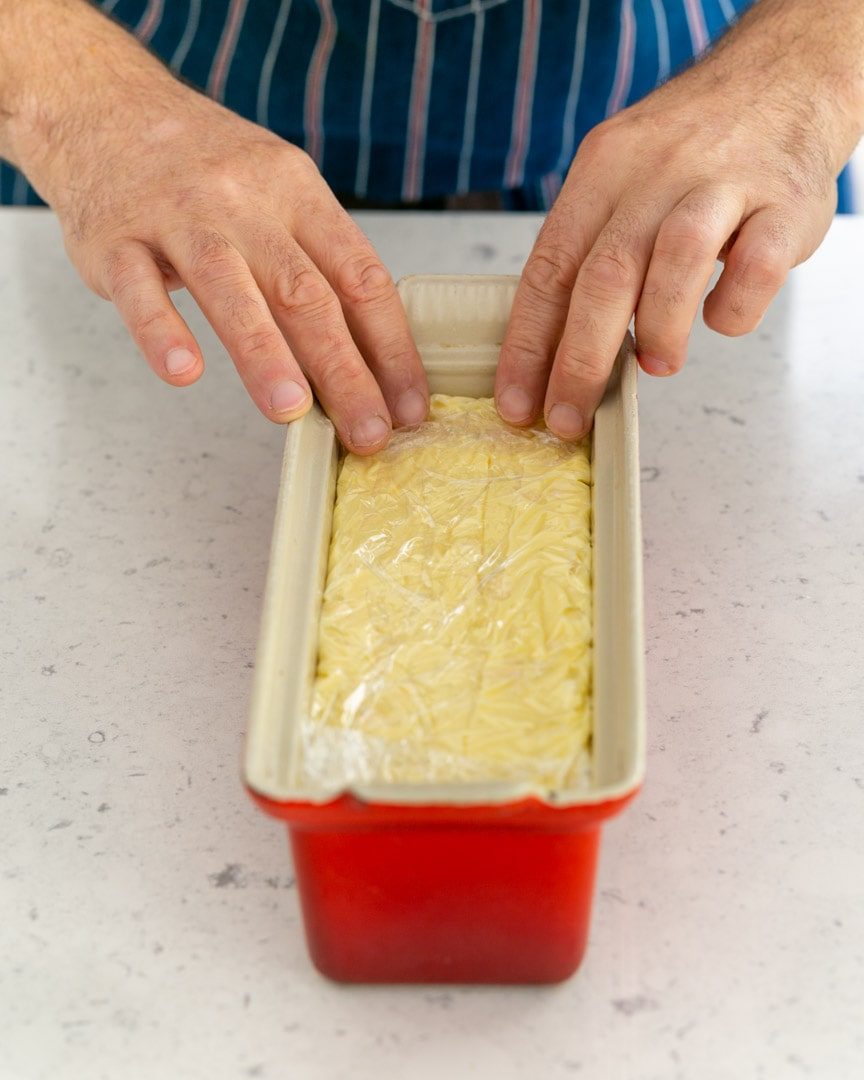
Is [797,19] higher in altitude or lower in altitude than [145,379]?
higher

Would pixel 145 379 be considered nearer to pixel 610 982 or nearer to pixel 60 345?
pixel 60 345

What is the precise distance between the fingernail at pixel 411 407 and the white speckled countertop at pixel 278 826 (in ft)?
0.80

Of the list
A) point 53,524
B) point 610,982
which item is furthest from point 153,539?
point 610,982

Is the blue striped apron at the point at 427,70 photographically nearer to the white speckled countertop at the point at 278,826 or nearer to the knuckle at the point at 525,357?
the white speckled countertop at the point at 278,826

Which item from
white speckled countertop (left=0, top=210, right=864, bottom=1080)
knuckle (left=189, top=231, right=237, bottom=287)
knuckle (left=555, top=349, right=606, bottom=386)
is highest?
knuckle (left=189, top=231, right=237, bottom=287)

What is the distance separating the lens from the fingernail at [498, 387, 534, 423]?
52.6 inches

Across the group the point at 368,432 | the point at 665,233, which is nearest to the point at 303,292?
the point at 368,432

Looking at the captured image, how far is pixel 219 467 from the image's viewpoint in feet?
5.10

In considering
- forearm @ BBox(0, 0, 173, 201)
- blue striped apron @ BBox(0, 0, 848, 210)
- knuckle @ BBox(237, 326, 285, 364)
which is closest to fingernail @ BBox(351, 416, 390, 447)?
knuckle @ BBox(237, 326, 285, 364)

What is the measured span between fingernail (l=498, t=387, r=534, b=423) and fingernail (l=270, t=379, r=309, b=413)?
224 mm

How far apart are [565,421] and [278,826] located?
0.52 metres

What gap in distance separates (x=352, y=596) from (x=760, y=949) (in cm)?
48

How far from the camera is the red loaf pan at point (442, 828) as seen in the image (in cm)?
85

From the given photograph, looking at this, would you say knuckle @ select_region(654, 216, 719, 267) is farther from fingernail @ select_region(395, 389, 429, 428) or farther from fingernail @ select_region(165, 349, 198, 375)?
fingernail @ select_region(165, 349, 198, 375)
